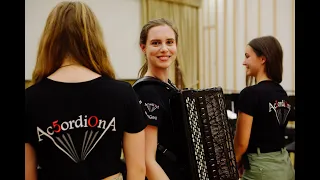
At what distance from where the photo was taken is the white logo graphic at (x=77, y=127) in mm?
1202

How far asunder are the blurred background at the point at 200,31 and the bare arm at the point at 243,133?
403cm

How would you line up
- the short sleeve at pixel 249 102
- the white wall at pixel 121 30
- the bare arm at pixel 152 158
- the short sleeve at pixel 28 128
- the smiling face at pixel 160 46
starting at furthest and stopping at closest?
the white wall at pixel 121 30, the short sleeve at pixel 249 102, the smiling face at pixel 160 46, the bare arm at pixel 152 158, the short sleeve at pixel 28 128

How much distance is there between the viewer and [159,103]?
1678 mm

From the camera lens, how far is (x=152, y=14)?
6809mm

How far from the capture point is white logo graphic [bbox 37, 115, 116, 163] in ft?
3.94

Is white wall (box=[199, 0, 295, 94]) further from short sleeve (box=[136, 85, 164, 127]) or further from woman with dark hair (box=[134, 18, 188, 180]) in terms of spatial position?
short sleeve (box=[136, 85, 164, 127])

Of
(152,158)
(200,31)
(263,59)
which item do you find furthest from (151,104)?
(200,31)

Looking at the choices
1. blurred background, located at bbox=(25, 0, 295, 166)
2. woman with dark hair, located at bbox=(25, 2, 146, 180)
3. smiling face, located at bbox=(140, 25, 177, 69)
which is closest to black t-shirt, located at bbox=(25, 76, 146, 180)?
woman with dark hair, located at bbox=(25, 2, 146, 180)

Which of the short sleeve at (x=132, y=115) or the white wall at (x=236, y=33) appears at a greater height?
the white wall at (x=236, y=33)

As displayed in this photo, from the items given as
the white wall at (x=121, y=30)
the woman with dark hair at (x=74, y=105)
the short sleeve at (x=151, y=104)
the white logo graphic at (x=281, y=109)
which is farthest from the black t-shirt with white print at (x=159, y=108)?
the white wall at (x=121, y=30)

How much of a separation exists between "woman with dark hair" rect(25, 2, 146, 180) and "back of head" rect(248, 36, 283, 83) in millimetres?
1117

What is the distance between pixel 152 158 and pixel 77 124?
1.71 ft

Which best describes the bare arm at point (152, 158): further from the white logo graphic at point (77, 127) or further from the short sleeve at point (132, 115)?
the white logo graphic at point (77, 127)
